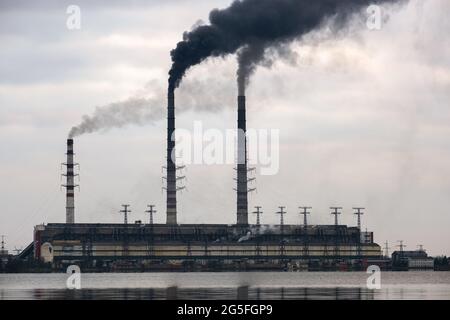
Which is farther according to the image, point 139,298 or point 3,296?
point 3,296
